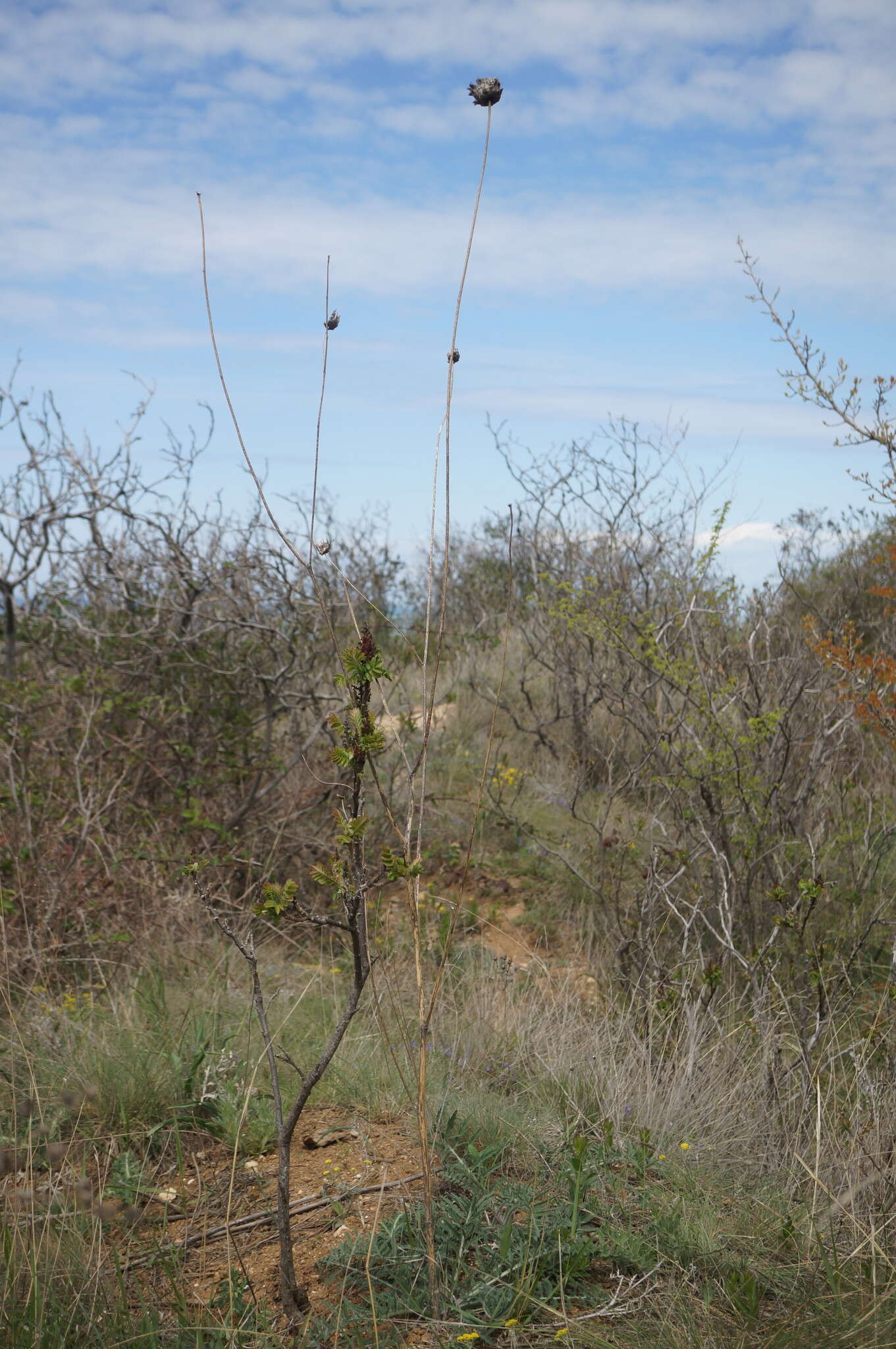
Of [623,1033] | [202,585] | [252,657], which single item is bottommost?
[623,1033]

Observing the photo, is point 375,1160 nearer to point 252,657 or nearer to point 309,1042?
point 309,1042

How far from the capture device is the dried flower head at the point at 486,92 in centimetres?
180

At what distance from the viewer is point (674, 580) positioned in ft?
19.1

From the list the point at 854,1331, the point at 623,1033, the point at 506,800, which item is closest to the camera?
the point at 854,1331

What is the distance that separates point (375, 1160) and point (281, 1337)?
0.60 metres

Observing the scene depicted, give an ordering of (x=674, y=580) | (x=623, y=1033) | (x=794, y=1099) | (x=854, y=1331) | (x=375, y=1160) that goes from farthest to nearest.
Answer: (x=674, y=580), (x=623, y=1033), (x=794, y=1099), (x=375, y=1160), (x=854, y=1331)

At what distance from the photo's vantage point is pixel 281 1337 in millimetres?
1869

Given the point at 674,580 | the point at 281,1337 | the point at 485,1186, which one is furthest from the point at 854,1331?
the point at 674,580

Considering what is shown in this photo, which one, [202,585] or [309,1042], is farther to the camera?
[202,585]

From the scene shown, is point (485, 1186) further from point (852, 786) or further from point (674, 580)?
point (674, 580)

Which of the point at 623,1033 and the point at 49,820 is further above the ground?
the point at 49,820

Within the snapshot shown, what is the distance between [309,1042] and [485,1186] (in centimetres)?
133

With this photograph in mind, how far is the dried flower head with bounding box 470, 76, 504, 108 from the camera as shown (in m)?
1.80

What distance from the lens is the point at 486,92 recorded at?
1.82 metres
